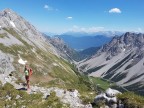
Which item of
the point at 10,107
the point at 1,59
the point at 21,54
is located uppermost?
the point at 21,54

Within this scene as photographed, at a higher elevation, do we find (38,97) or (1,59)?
(1,59)

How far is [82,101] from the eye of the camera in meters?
40.3

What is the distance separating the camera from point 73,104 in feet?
127

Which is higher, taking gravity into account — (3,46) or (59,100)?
(3,46)

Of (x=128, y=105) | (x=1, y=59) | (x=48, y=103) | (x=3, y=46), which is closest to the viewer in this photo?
(x=128, y=105)

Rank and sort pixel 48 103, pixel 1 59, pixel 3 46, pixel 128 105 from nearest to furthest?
pixel 128 105 < pixel 48 103 < pixel 1 59 < pixel 3 46

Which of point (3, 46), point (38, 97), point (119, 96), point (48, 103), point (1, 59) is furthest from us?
point (3, 46)

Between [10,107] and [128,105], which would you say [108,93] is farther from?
[10,107]

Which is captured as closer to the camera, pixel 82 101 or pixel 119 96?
pixel 119 96

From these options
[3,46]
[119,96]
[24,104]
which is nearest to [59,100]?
[24,104]

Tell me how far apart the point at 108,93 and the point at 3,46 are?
531 feet

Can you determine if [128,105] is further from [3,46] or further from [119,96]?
[3,46]

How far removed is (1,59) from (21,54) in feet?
197

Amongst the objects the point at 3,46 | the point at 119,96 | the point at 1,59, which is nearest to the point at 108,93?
the point at 119,96
